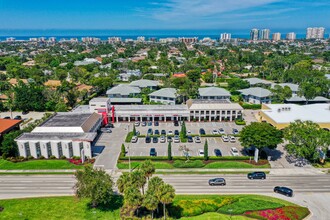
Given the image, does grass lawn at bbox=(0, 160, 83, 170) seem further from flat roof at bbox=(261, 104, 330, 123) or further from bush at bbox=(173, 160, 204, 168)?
flat roof at bbox=(261, 104, 330, 123)

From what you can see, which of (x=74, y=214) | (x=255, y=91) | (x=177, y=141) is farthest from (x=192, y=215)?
(x=255, y=91)

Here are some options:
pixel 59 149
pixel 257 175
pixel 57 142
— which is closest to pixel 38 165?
pixel 59 149

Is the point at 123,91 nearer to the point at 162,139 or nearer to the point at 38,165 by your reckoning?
the point at 162,139

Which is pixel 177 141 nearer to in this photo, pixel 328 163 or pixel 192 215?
pixel 192 215

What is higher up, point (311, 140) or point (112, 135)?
point (311, 140)

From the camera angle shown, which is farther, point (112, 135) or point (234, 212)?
point (112, 135)

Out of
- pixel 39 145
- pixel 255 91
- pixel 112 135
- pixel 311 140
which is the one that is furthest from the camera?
pixel 255 91

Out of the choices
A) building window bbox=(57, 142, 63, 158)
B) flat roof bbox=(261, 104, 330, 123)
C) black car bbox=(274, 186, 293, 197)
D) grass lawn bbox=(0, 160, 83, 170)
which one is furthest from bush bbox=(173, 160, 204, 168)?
flat roof bbox=(261, 104, 330, 123)
